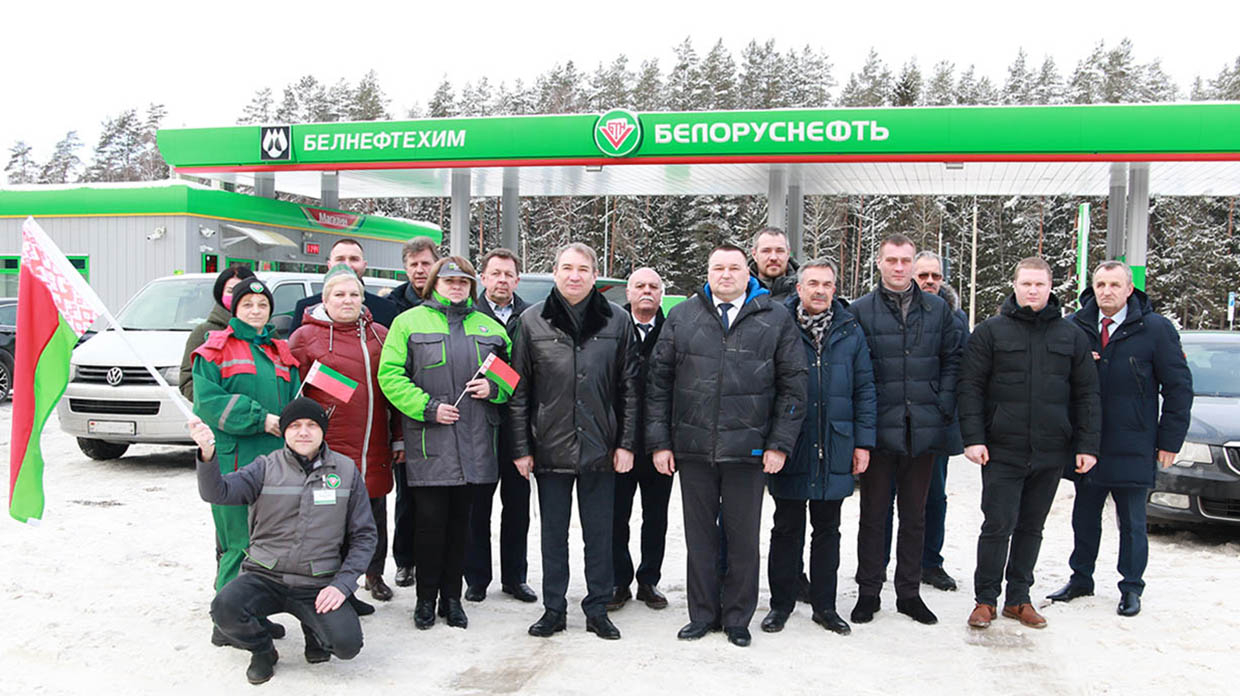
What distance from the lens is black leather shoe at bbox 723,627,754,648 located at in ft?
15.2

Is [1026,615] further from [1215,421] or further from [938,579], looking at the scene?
[1215,421]

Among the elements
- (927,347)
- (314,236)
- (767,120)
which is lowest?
(927,347)

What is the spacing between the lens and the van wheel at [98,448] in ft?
31.7

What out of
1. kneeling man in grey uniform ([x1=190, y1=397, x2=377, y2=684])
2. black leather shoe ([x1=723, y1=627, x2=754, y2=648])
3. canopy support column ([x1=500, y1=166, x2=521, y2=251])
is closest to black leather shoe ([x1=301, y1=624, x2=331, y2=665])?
kneeling man in grey uniform ([x1=190, y1=397, x2=377, y2=684])

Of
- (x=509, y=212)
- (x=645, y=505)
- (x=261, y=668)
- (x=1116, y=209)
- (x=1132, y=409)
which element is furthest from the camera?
(x=509, y=212)

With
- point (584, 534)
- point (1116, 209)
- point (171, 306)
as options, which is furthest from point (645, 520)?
point (1116, 209)

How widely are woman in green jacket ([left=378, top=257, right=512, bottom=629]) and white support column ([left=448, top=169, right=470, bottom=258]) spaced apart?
1325cm

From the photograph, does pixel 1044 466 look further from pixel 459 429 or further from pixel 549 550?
pixel 459 429

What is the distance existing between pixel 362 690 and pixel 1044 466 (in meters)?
3.59

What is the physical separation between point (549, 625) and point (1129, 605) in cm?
327

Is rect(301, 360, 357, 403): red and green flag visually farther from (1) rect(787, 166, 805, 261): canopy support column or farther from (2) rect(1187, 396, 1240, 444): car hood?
(1) rect(787, 166, 805, 261): canopy support column

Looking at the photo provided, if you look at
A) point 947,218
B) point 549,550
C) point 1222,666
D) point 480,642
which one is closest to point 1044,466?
point 1222,666

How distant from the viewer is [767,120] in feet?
47.8

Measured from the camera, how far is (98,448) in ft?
31.8
